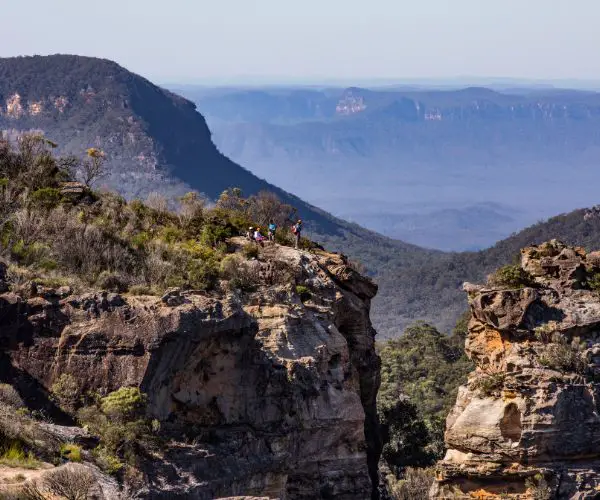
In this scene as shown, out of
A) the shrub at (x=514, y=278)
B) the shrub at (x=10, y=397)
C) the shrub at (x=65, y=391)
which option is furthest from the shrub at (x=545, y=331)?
the shrub at (x=10, y=397)

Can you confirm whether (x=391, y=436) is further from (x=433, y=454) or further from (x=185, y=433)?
(x=185, y=433)

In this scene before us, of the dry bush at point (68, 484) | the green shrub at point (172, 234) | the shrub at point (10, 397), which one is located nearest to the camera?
the dry bush at point (68, 484)

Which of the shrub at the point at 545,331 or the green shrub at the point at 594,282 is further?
the green shrub at the point at 594,282

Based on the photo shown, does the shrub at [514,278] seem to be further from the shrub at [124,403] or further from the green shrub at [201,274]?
the shrub at [124,403]

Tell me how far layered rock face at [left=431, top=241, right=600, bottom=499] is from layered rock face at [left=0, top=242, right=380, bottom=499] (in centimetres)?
264

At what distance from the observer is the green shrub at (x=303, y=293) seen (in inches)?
1319

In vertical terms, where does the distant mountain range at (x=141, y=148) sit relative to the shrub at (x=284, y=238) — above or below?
below

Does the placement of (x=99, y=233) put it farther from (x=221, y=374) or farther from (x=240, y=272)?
(x=221, y=374)

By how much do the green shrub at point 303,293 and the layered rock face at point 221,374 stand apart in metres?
0.04

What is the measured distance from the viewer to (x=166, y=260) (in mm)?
33438

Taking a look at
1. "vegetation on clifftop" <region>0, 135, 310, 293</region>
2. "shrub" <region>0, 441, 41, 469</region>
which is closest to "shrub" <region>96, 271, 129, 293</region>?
"vegetation on clifftop" <region>0, 135, 310, 293</region>

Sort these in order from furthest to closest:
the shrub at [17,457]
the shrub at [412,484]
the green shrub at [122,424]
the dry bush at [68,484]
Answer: the shrub at [412,484]
the green shrub at [122,424]
the shrub at [17,457]
the dry bush at [68,484]

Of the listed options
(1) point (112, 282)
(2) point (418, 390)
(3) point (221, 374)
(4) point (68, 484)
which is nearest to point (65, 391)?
(3) point (221, 374)

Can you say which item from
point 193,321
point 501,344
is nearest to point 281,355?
point 193,321
